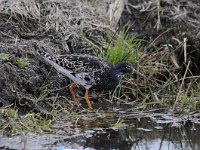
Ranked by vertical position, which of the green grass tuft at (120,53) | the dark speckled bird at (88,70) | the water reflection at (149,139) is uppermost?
the green grass tuft at (120,53)

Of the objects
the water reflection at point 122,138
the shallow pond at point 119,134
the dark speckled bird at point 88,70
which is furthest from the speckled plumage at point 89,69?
the water reflection at point 122,138

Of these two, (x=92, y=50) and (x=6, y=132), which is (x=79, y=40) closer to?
(x=92, y=50)

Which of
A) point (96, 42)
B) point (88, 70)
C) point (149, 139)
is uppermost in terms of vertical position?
point (96, 42)

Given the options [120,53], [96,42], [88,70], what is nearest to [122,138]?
[88,70]

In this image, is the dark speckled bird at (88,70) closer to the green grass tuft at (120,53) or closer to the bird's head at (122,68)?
the bird's head at (122,68)

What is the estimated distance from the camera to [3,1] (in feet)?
30.4

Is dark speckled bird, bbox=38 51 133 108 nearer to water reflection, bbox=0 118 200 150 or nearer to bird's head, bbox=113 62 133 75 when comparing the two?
bird's head, bbox=113 62 133 75

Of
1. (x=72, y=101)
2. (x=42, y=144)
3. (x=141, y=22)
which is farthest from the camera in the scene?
(x=141, y=22)

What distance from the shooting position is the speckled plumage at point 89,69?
8.12 meters

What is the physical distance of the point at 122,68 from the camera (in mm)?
8328

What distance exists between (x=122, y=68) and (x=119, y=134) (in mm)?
1401

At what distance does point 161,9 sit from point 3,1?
2857 millimetres

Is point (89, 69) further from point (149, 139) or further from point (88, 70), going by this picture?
point (149, 139)

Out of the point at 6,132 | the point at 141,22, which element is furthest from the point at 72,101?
the point at 141,22
